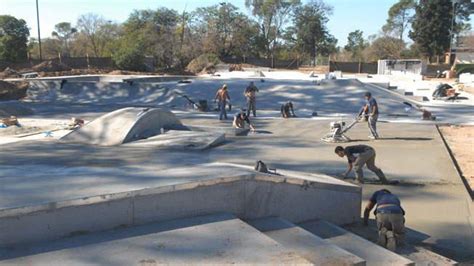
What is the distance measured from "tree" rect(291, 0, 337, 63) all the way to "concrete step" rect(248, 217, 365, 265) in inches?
3058

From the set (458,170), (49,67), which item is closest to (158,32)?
(49,67)

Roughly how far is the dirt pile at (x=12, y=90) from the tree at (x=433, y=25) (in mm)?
55180

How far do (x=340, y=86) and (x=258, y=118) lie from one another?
7.69 metres

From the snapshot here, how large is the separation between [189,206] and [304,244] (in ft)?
4.23

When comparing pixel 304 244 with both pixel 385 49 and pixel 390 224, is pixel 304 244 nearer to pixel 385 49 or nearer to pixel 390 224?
pixel 390 224

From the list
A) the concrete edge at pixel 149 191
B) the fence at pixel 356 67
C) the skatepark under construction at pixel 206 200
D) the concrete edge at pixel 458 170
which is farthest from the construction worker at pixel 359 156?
the fence at pixel 356 67

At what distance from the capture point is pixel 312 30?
81.2 m

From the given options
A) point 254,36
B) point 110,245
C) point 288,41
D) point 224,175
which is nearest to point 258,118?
point 224,175

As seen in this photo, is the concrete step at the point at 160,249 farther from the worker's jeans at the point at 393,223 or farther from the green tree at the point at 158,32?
the green tree at the point at 158,32

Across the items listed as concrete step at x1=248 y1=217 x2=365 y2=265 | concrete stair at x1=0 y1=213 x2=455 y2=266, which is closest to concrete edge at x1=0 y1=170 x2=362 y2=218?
concrete stair at x1=0 y1=213 x2=455 y2=266

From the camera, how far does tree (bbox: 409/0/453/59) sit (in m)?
69.5

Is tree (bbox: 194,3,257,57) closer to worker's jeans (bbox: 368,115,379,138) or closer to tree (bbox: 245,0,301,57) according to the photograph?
tree (bbox: 245,0,301,57)

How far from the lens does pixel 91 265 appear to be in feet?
13.7

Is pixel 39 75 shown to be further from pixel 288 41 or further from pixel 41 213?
pixel 288 41
